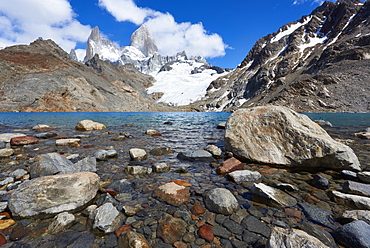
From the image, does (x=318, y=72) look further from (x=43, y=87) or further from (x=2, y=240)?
(x=43, y=87)

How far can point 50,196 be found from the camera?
3.47 meters

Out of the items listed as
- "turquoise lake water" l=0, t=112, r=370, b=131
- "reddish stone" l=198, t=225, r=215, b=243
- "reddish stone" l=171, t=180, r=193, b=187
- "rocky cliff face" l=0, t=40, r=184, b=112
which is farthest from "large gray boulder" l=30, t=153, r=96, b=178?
"rocky cliff face" l=0, t=40, r=184, b=112

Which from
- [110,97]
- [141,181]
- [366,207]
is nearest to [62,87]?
[110,97]

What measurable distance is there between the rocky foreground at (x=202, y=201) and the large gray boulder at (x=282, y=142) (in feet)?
0.12

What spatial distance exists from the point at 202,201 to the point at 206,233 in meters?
1.03

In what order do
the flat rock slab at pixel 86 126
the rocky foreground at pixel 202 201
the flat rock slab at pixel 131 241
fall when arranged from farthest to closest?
the flat rock slab at pixel 86 126
the rocky foreground at pixel 202 201
the flat rock slab at pixel 131 241

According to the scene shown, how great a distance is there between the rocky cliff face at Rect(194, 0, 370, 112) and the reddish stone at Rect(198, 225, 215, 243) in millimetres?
88778

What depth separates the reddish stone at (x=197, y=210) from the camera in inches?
141

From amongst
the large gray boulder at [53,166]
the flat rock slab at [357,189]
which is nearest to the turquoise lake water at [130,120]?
the large gray boulder at [53,166]

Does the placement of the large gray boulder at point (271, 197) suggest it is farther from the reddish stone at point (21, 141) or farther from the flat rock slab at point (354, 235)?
the reddish stone at point (21, 141)

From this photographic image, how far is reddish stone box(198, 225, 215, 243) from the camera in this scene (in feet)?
9.47

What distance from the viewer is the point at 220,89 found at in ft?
614

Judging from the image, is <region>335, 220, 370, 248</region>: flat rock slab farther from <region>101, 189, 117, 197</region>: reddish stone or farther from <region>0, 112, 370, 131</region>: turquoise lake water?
<region>0, 112, 370, 131</region>: turquoise lake water

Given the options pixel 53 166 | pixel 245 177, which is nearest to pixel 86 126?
A: pixel 53 166
